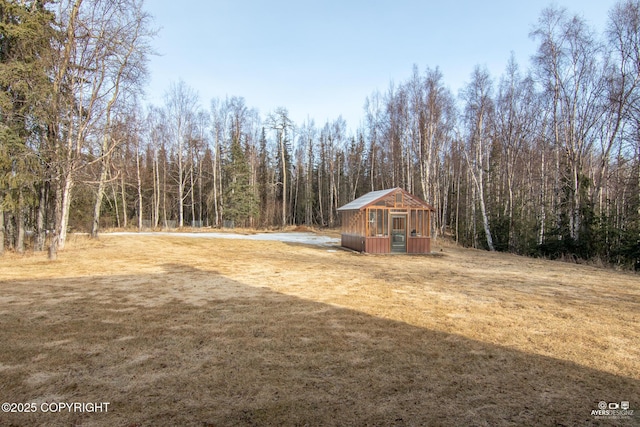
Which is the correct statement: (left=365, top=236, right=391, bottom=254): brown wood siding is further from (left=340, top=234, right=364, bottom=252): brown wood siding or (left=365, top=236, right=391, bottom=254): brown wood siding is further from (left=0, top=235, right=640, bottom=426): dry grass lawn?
(left=0, top=235, right=640, bottom=426): dry grass lawn

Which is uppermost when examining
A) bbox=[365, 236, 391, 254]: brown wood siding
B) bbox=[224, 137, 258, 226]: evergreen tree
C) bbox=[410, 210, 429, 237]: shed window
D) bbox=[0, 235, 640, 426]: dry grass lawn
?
bbox=[224, 137, 258, 226]: evergreen tree

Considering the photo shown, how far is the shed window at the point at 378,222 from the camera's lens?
17.2 meters

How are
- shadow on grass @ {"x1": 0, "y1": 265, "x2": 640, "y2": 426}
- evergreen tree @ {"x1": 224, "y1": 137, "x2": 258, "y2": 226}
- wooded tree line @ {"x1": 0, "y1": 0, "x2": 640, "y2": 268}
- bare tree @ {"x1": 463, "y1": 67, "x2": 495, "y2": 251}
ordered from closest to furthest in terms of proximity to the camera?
shadow on grass @ {"x1": 0, "y1": 265, "x2": 640, "y2": 426} → wooded tree line @ {"x1": 0, "y1": 0, "x2": 640, "y2": 268} → bare tree @ {"x1": 463, "y1": 67, "x2": 495, "y2": 251} → evergreen tree @ {"x1": 224, "y1": 137, "x2": 258, "y2": 226}

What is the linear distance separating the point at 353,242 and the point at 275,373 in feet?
49.7

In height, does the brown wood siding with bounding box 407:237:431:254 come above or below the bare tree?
below

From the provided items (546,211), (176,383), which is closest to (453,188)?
(546,211)

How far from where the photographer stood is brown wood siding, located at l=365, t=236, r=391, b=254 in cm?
1703

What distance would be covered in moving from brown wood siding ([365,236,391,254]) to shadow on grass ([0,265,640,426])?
11.1 meters

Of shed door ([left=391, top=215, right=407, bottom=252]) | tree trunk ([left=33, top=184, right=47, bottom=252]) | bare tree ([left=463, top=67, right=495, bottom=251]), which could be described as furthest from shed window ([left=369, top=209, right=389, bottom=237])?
tree trunk ([left=33, top=184, right=47, bottom=252])

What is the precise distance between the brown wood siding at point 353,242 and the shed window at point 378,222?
0.72m

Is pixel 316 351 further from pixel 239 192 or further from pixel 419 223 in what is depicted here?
pixel 239 192

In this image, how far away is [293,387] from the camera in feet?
11.4

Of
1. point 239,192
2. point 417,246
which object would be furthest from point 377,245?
point 239,192

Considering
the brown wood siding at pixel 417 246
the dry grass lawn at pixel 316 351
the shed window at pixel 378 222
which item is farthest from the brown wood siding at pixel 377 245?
the dry grass lawn at pixel 316 351
